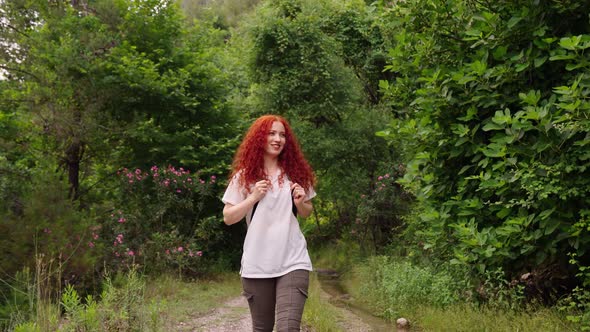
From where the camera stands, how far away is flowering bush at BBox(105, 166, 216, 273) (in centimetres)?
1077

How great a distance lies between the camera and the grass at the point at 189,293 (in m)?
8.29

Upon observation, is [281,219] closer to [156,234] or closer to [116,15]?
[156,234]

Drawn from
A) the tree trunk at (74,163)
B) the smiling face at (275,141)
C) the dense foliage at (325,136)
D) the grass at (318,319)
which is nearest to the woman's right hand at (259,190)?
the smiling face at (275,141)

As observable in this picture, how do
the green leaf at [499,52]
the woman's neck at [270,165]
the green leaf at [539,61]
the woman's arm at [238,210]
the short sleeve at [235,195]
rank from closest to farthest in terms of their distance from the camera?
the woman's arm at [238,210], the short sleeve at [235,195], the woman's neck at [270,165], the green leaf at [539,61], the green leaf at [499,52]

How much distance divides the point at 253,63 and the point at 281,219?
40.6 ft

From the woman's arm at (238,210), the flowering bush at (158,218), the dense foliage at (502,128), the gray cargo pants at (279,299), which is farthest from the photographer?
the flowering bush at (158,218)

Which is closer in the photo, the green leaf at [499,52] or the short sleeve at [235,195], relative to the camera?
the short sleeve at [235,195]

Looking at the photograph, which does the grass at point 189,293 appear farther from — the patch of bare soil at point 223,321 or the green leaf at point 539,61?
the green leaf at point 539,61

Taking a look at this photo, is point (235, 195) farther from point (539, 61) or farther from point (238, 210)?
point (539, 61)

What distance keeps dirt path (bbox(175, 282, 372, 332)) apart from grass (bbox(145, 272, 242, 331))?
0.62 feet

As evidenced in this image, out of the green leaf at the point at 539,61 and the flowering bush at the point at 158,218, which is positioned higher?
the green leaf at the point at 539,61

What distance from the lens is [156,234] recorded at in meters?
10.9

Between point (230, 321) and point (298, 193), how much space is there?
194 inches

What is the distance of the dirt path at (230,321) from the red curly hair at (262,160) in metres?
3.81
